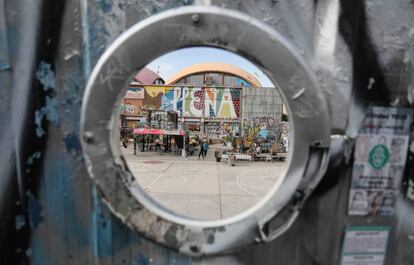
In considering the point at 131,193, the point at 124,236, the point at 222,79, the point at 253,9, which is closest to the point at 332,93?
the point at 253,9

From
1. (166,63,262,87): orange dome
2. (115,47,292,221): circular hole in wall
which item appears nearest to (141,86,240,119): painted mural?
(115,47,292,221): circular hole in wall

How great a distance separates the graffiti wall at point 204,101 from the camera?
12.2 m

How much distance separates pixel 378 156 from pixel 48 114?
4.02 feet

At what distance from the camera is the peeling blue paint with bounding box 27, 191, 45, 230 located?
0.96 metres

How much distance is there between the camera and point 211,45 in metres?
0.82

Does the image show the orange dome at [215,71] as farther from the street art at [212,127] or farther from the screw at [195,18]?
the screw at [195,18]

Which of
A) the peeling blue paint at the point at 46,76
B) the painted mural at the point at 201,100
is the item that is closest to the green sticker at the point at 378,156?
the peeling blue paint at the point at 46,76

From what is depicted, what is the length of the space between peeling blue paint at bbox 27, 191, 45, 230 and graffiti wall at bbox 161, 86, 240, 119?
1134cm

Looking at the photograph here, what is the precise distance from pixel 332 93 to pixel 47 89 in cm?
101

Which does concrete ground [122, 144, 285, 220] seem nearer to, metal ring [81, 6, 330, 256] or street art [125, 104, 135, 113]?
metal ring [81, 6, 330, 256]

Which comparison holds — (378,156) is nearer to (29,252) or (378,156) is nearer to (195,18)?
(195,18)

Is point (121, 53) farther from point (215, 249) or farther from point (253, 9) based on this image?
point (215, 249)

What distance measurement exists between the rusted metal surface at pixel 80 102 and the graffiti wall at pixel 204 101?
11230 millimetres

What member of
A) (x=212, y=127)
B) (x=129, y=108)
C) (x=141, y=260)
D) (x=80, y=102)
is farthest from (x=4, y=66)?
(x=129, y=108)
